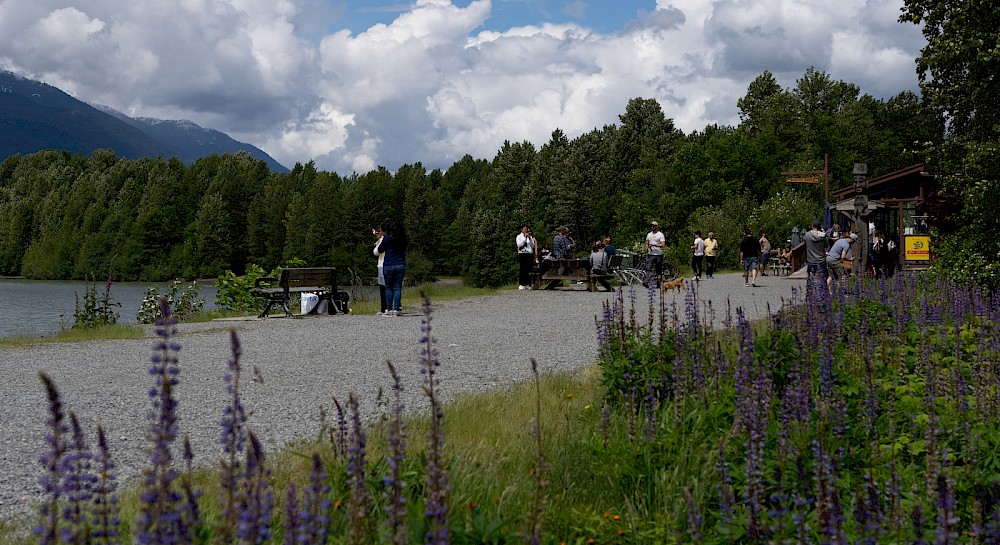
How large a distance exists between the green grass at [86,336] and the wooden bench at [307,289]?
3.24 meters

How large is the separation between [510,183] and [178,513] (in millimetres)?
83710

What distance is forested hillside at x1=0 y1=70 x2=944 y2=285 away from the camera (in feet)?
207

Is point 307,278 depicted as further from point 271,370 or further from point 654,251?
point 654,251

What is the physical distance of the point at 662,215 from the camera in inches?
2451

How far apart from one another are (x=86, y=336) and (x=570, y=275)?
45.8 feet

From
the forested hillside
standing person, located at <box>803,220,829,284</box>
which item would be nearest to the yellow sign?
the forested hillside

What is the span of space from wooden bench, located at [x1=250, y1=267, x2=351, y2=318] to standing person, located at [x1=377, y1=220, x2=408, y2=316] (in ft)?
5.22

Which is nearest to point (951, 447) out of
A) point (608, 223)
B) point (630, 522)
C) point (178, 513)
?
point (630, 522)

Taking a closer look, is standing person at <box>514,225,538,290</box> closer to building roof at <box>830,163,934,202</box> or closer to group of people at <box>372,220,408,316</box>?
group of people at <box>372,220,408,316</box>

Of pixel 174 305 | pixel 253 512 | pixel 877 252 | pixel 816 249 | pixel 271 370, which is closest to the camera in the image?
pixel 253 512

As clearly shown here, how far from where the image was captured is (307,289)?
18.5 meters

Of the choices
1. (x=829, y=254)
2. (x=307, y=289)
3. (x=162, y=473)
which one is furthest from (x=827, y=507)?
(x=829, y=254)

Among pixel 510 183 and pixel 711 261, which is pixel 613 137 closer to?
pixel 510 183

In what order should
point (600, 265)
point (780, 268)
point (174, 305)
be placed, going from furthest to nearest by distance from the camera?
point (780, 268), point (600, 265), point (174, 305)
